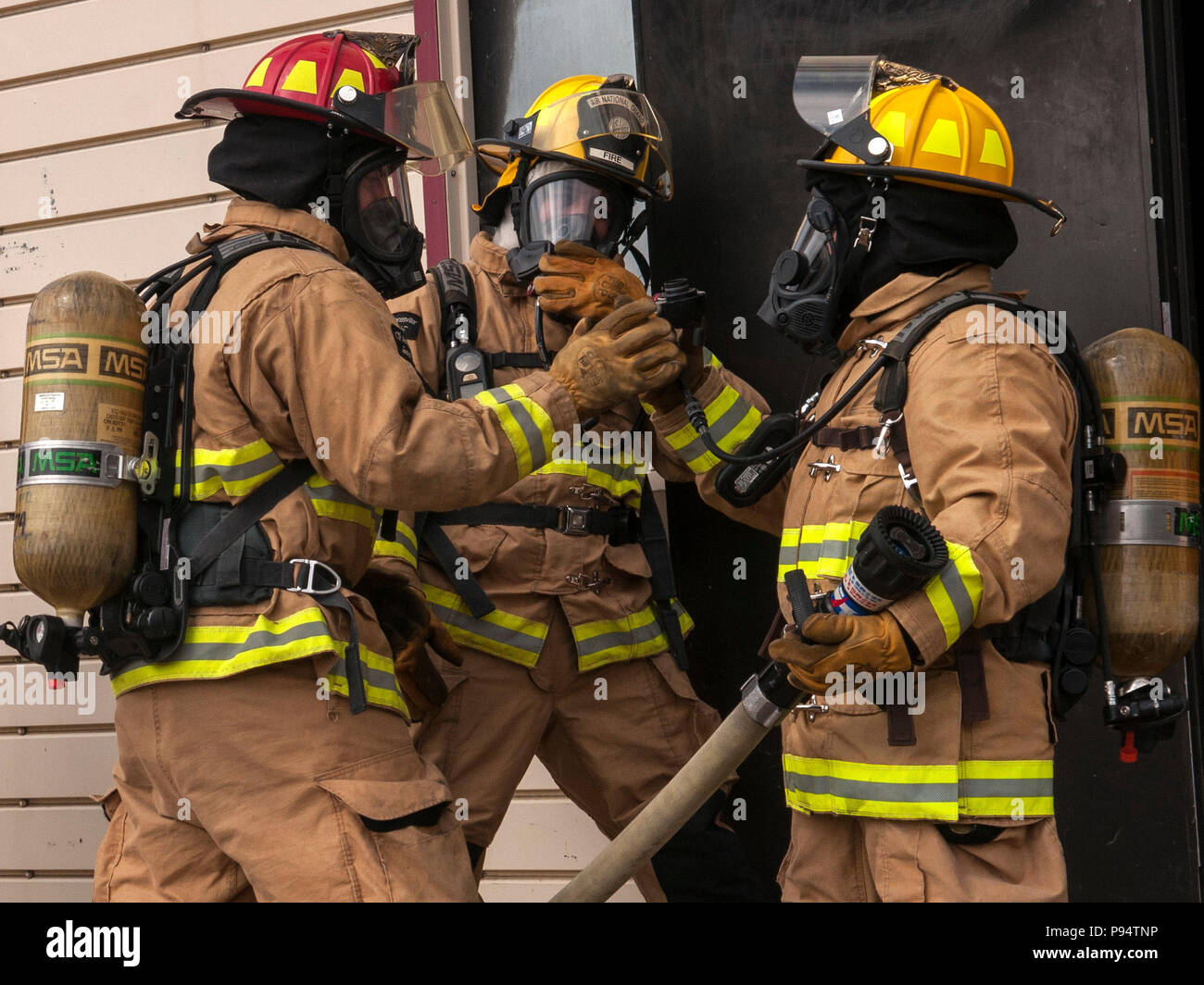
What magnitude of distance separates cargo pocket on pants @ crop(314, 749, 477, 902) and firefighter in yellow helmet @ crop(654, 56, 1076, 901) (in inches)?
29.1

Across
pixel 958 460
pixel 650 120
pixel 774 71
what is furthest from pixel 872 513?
pixel 774 71

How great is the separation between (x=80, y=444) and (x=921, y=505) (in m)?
1.68

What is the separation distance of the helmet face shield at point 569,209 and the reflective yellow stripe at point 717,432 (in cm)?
57

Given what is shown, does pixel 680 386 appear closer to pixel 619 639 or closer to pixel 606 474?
pixel 606 474

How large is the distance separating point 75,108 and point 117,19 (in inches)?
14.9

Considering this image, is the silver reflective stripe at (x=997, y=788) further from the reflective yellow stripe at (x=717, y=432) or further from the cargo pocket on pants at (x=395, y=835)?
the reflective yellow stripe at (x=717, y=432)

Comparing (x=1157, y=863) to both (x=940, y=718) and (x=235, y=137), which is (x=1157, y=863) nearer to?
(x=940, y=718)

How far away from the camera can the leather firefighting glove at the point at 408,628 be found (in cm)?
323

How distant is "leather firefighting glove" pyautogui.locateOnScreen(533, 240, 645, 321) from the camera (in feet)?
11.0

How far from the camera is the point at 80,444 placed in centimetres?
258

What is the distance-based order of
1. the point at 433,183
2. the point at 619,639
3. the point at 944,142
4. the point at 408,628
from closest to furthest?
1. the point at 944,142
2. the point at 408,628
3. the point at 619,639
4. the point at 433,183
